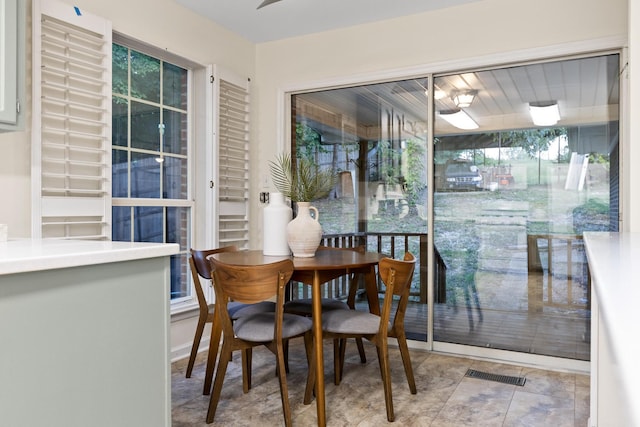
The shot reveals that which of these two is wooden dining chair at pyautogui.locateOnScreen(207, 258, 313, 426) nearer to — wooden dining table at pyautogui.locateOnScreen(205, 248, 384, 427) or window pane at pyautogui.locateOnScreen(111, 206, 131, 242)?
wooden dining table at pyautogui.locateOnScreen(205, 248, 384, 427)

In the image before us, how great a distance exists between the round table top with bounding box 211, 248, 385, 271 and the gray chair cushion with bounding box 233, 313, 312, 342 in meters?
0.31

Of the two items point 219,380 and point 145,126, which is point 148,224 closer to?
point 145,126

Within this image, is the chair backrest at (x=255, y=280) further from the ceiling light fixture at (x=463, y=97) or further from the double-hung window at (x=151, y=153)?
the ceiling light fixture at (x=463, y=97)

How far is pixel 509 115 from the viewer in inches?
Answer: 131

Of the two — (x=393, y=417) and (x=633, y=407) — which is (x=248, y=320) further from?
(x=633, y=407)

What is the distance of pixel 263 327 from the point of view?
94.5 inches

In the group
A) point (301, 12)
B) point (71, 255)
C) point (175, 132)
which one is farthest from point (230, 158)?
point (71, 255)

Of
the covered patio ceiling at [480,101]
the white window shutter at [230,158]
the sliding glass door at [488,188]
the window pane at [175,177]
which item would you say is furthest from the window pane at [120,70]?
the sliding glass door at [488,188]

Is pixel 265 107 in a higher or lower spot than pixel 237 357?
higher

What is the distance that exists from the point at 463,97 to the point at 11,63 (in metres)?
2.87

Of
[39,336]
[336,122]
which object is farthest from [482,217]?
[39,336]

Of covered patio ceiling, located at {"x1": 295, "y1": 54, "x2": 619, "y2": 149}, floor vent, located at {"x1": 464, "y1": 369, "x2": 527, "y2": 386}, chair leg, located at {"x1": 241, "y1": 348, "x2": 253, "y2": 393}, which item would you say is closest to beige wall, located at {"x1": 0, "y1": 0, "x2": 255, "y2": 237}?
covered patio ceiling, located at {"x1": 295, "y1": 54, "x2": 619, "y2": 149}

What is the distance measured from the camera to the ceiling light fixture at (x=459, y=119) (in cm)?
348

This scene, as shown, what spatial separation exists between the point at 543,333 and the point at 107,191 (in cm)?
307
